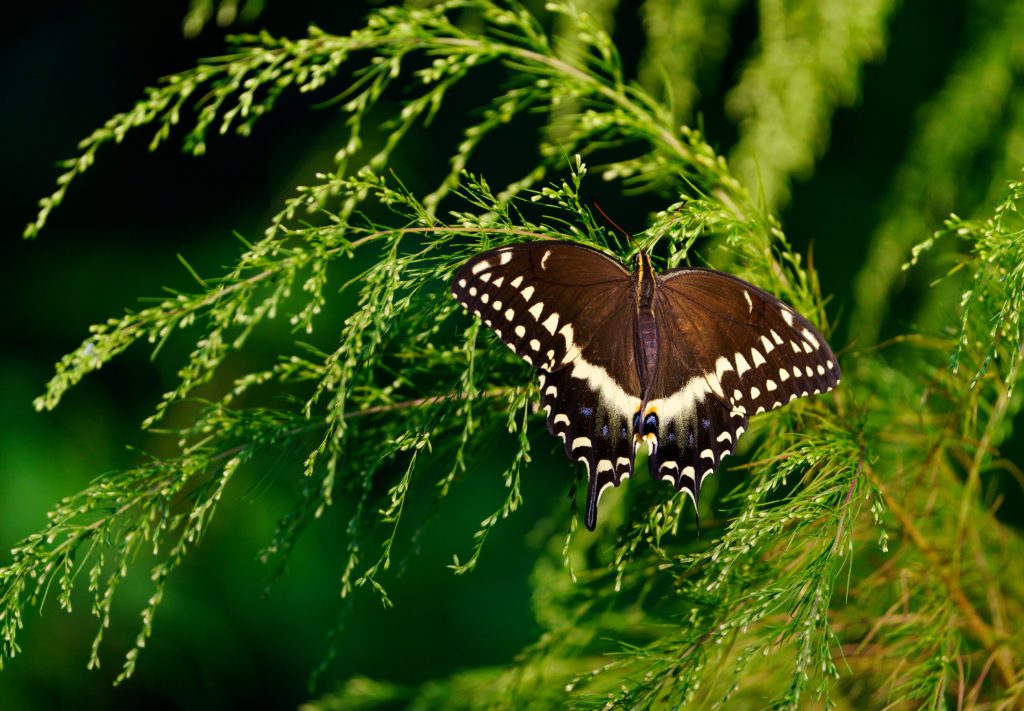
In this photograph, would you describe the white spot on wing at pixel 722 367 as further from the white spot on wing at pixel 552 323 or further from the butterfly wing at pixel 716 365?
the white spot on wing at pixel 552 323

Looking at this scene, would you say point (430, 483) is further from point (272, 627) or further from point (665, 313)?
point (665, 313)

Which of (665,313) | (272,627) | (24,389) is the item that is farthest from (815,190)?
(24,389)

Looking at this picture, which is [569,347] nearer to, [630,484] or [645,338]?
[645,338]

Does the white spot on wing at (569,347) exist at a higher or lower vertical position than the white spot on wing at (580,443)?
higher

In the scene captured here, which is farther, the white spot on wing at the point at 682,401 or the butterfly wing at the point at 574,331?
the white spot on wing at the point at 682,401

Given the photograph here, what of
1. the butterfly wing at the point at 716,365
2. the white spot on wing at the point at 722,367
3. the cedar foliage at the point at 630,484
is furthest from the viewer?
the white spot on wing at the point at 722,367

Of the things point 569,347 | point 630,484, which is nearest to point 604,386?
point 569,347

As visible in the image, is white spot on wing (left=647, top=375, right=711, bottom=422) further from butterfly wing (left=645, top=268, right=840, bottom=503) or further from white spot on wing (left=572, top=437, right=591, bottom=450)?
white spot on wing (left=572, top=437, right=591, bottom=450)

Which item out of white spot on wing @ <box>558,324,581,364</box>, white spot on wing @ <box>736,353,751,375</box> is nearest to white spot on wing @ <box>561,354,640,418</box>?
white spot on wing @ <box>558,324,581,364</box>

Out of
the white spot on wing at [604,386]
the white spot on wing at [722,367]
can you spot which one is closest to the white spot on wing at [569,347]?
the white spot on wing at [604,386]
